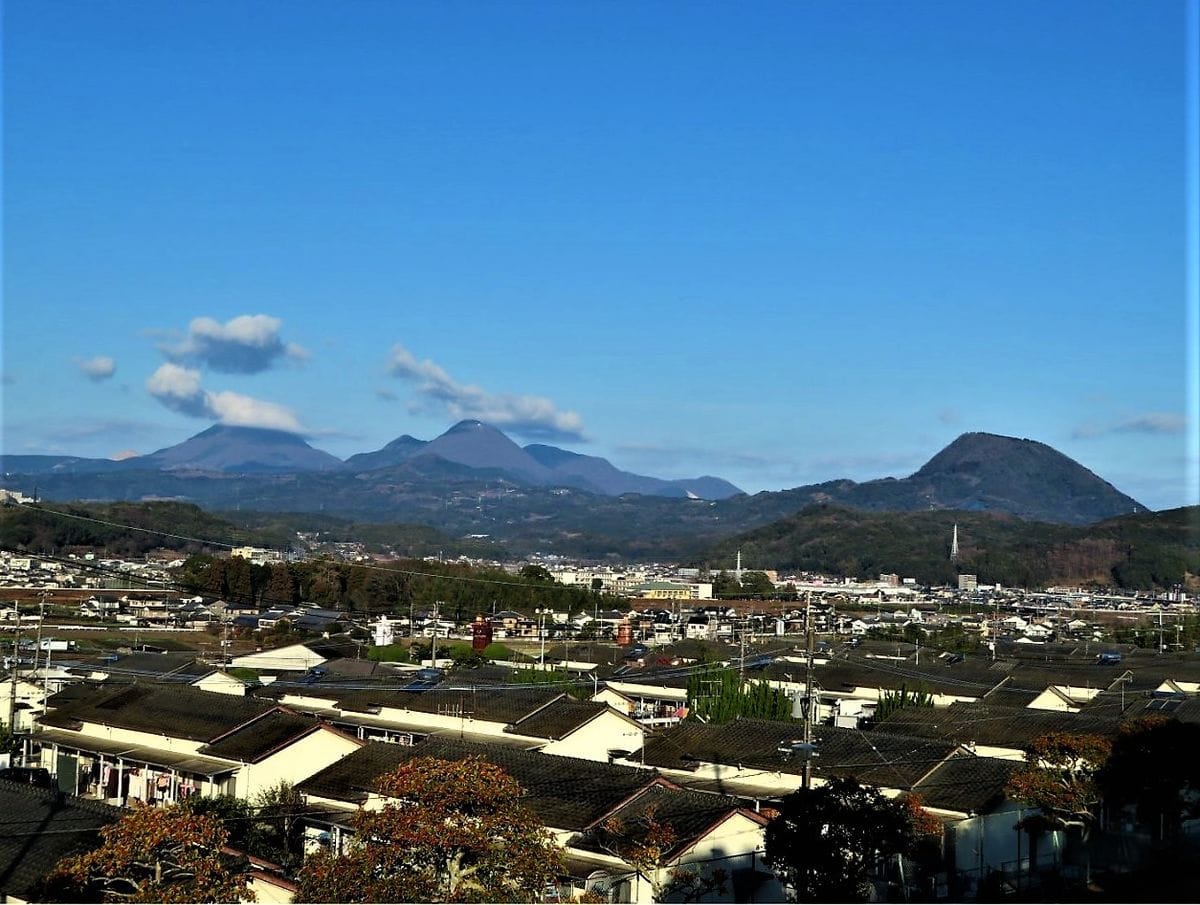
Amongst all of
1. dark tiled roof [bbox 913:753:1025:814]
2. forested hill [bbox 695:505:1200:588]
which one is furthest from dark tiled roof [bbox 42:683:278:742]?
forested hill [bbox 695:505:1200:588]

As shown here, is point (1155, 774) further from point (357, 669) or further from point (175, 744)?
point (357, 669)

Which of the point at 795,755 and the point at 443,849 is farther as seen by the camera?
the point at 795,755

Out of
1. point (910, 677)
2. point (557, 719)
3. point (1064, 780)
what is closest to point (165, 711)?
point (557, 719)

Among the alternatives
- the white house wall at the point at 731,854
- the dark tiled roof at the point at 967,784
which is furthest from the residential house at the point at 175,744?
the dark tiled roof at the point at 967,784

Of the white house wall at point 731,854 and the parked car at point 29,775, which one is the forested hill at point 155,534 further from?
the white house wall at point 731,854

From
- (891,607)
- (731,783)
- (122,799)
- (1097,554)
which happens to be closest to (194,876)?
(731,783)

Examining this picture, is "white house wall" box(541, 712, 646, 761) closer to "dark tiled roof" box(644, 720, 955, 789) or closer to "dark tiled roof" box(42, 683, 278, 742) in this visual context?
"dark tiled roof" box(644, 720, 955, 789)
